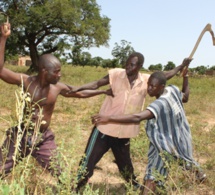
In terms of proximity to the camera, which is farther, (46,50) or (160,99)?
(46,50)

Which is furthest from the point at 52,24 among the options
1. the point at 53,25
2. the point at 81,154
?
the point at 81,154

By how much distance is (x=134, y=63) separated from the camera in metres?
3.40

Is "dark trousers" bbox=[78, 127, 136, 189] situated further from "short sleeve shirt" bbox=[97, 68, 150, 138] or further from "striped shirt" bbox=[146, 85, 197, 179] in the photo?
"striped shirt" bbox=[146, 85, 197, 179]

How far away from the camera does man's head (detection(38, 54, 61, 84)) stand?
9.84ft

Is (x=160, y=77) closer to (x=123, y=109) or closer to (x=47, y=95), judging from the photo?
(x=123, y=109)

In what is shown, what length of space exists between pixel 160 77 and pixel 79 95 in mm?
834

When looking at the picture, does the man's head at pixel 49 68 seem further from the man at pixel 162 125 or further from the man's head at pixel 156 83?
the man's head at pixel 156 83

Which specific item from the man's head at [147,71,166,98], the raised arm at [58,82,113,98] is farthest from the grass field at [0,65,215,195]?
the man's head at [147,71,166,98]

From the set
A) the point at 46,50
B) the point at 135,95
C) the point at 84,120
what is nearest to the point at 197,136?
the point at 84,120

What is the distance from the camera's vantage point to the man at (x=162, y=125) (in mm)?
3148

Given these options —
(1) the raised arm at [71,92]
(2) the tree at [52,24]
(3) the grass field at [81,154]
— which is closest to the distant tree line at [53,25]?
(2) the tree at [52,24]

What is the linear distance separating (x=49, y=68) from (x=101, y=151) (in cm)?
104

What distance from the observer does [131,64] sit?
340cm

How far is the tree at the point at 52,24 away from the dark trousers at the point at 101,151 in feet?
55.7
